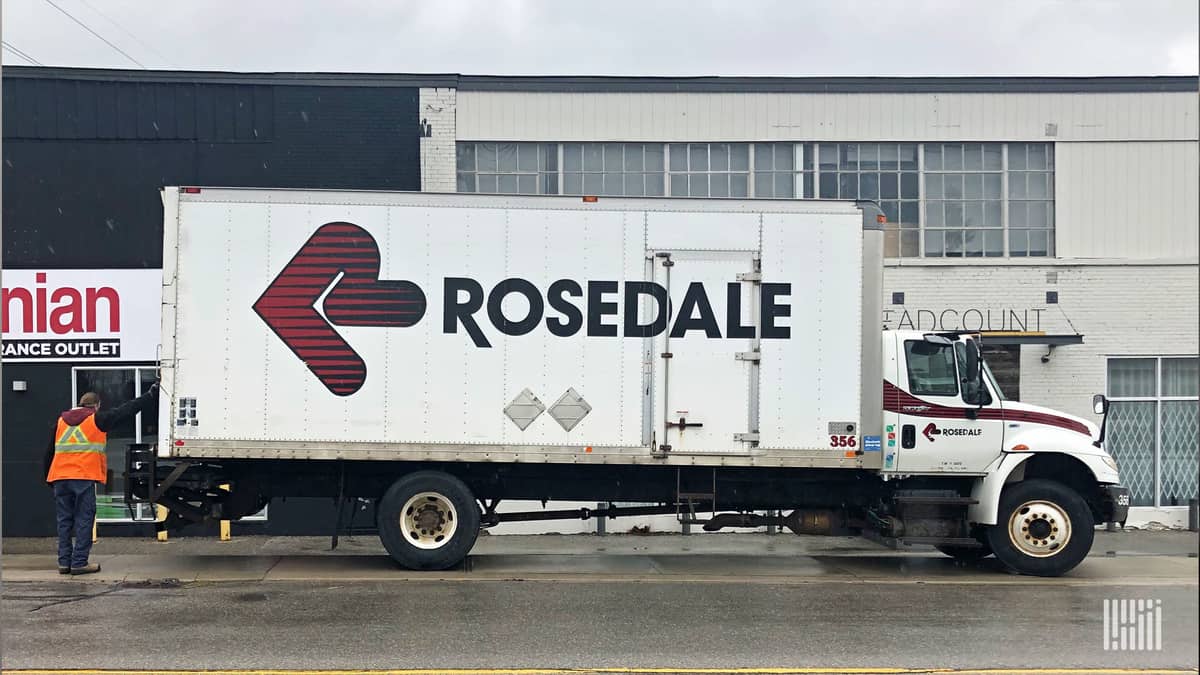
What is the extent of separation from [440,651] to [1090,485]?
7.75 meters

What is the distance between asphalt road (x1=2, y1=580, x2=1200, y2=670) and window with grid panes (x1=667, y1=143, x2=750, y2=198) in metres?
6.81

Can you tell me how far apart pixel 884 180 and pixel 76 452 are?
11.1 meters

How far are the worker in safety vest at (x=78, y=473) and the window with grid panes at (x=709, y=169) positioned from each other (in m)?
8.03

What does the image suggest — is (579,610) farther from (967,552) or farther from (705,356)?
(967,552)

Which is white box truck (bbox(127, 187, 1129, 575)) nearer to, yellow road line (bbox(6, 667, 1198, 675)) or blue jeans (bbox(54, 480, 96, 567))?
blue jeans (bbox(54, 480, 96, 567))

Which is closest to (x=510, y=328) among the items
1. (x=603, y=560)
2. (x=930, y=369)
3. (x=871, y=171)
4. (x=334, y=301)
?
(x=334, y=301)

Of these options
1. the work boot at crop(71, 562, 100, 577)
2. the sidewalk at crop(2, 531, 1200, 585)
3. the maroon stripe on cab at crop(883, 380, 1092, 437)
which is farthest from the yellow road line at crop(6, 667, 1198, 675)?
the maroon stripe on cab at crop(883, 380, 1092, 437)

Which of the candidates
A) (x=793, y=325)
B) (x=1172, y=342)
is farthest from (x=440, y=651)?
(x=1172, y=342)

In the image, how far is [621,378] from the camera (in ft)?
38.0

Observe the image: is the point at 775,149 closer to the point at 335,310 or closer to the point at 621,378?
the point at 621,378

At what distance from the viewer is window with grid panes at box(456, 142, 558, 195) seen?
635 inches

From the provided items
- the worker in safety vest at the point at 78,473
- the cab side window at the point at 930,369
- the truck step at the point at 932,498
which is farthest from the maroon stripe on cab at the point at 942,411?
the worker in safety vest at the point at 78,473

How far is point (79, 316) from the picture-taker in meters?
14.8

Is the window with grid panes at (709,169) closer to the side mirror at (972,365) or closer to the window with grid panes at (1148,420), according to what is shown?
the side mirror at (972,365)
